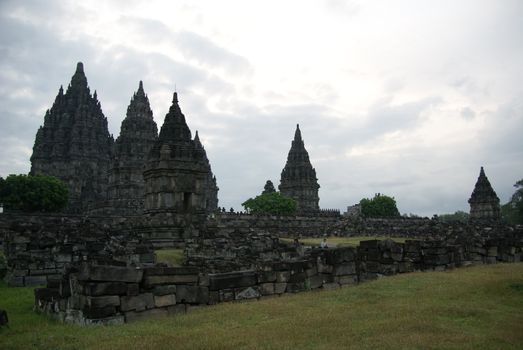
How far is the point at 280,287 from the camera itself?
36.8ft

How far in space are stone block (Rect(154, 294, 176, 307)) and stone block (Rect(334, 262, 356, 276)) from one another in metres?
4.89

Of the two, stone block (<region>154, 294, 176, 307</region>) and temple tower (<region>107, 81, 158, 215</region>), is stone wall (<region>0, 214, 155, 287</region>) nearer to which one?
stone block (<region>154, 294, 176, 307</region>)

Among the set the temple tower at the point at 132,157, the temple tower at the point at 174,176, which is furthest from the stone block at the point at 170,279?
the temple tower at the point at 132,157

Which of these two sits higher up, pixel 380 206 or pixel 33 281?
pixel 380 206

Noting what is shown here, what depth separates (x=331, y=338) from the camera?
6816 millimetres

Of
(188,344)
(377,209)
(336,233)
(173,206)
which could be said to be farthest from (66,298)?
(377,209)

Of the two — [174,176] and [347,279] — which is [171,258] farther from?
[174,176]

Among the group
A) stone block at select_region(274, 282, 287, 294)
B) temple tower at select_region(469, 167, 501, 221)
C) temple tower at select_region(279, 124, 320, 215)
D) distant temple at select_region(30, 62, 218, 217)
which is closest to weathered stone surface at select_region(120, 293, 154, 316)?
stone block at select_region(274, 282, 287, 294)

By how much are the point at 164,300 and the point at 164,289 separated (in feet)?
0.69

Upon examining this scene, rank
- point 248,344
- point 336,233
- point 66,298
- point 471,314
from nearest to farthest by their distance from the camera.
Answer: point 248,344
point 471,314
point 66,298
point 336,233

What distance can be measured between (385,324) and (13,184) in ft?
196

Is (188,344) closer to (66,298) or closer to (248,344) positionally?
(248,344)

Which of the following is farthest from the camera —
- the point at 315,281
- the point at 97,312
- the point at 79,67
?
the point at 79,67

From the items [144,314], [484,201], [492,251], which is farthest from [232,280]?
[484,201]
